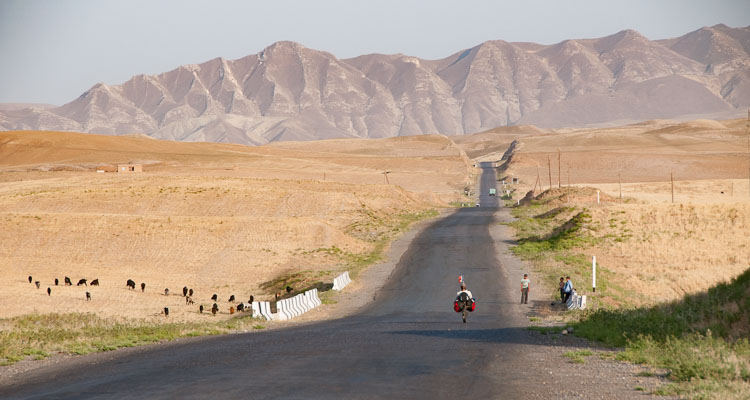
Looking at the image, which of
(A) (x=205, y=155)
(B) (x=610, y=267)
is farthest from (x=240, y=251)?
(A) (x=205, y=155)

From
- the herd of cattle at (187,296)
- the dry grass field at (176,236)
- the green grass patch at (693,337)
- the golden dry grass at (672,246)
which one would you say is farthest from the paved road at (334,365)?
the golden dry grass at (672,246)

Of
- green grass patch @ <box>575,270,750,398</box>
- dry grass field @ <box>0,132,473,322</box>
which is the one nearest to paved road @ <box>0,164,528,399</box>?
green grass patch @ <box>575,270,750,398</box>

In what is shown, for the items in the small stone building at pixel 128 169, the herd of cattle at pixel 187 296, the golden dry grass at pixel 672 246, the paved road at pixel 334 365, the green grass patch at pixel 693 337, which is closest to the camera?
the green grass patch at pixel 693 337

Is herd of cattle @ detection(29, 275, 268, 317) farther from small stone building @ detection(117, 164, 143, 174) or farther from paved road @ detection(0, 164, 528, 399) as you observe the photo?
small stone building @ detection(117, 164, 143, 174)

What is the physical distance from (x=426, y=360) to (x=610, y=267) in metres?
35.7

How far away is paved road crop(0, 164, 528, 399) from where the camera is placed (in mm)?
16953

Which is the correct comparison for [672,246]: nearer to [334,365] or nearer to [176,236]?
[176,236]

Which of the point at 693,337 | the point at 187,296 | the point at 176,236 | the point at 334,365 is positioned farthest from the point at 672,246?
the point at 334,365

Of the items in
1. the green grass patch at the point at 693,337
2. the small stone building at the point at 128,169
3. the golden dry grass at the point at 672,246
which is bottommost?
the golden dry grass at the point at 672,246

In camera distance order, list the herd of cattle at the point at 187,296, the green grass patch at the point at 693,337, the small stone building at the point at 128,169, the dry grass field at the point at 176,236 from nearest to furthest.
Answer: the green grass patch at the point at 693,337 < the herd of cattle at the point at 187,296 < the dry grass field at the point at 176,236 < the small stone building at the point at 128,169

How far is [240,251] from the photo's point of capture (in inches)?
2437

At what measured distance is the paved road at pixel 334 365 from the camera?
17.0 m

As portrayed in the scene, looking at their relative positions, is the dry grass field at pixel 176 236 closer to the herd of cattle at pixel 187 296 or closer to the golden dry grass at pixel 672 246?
the herd of cattle at pixel 187 296

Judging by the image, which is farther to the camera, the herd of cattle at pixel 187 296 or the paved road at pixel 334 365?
the herd of cattle at pixel 187 296
